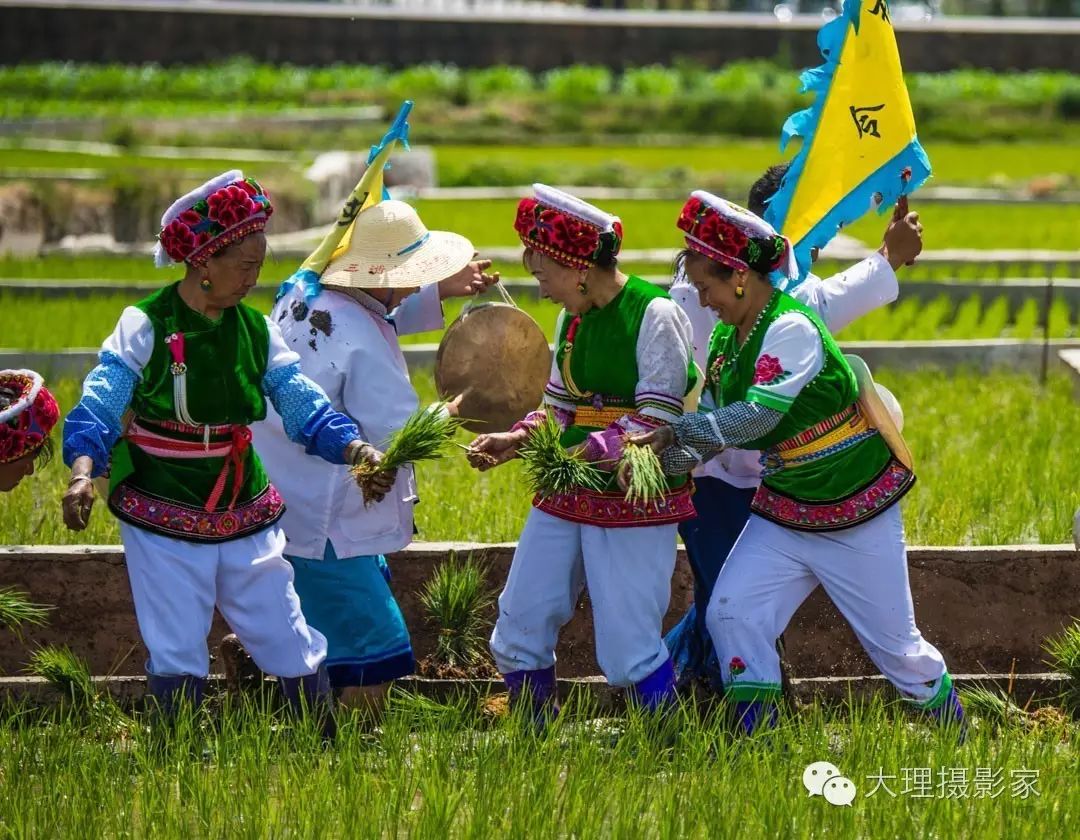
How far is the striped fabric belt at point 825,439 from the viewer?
4.91m

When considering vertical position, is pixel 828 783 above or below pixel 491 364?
below

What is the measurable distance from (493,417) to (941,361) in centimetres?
568

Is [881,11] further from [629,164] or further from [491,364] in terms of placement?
[629,164]

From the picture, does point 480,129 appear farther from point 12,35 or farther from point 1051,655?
point 1051,655

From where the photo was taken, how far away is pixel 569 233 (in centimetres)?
488

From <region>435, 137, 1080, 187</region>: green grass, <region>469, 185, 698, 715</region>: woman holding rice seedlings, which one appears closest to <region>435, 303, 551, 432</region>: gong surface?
<region>469, 185, 698, 715</region>: woman holding rice seedlings

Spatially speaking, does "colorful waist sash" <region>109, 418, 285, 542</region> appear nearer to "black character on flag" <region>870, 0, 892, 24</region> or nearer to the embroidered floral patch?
the embroidered floral patch

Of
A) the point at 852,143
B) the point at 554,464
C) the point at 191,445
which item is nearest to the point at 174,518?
the point at 191,445

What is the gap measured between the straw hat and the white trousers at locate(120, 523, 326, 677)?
2.47 feet

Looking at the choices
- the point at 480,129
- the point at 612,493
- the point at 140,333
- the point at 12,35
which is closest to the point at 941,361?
the point at 612,493

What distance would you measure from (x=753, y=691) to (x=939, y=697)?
477 millimetres

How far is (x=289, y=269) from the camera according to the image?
47.6 feet

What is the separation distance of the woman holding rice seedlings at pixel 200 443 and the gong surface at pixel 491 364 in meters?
0.65

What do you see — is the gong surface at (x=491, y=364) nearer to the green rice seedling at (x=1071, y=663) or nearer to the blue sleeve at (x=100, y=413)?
the blue sleeve at (x=100, y=413)
